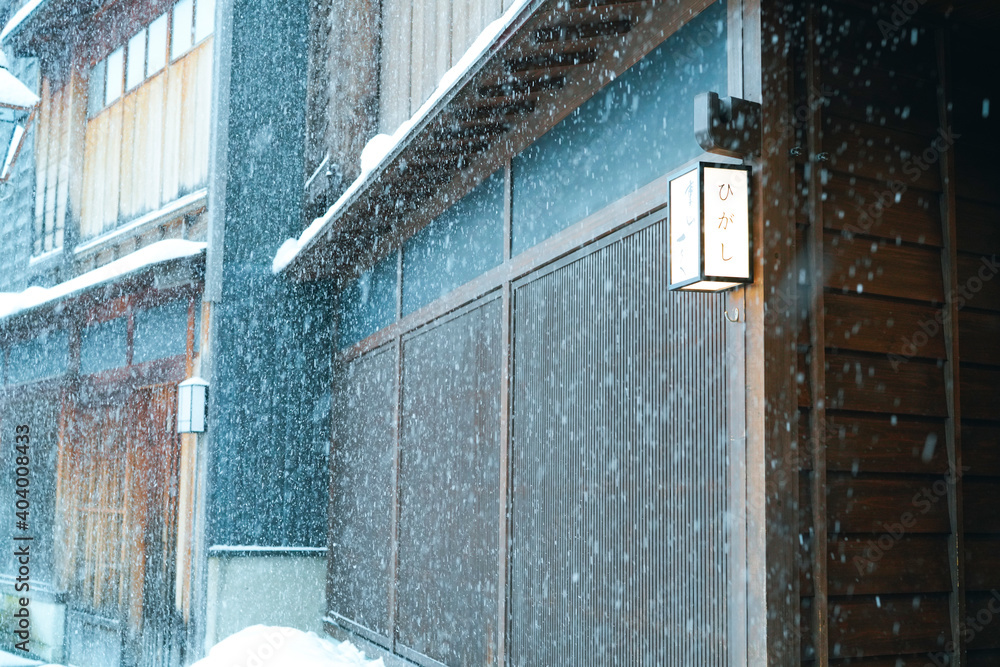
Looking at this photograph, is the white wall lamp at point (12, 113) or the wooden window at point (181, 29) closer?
the white wall lamp at point (12, 113)

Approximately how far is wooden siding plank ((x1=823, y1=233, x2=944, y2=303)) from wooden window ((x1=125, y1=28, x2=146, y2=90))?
10.7 m

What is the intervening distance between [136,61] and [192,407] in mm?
5186

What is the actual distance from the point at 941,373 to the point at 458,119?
3.25 meters

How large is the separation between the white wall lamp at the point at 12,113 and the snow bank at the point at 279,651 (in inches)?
243

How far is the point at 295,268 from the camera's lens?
10.4 metres

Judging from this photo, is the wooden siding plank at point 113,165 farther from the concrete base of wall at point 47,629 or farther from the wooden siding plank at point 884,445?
the wooden siding plank at point 884,445

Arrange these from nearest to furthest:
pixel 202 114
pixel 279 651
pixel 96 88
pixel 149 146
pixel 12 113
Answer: pixel 279 651, pixel 12 113, pixel 202 114, pixel 149 146, pixel 96 88

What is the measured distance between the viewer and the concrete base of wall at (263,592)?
32.6 ft

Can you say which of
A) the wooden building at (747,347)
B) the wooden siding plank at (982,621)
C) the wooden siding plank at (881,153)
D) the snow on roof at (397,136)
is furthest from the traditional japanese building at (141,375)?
the wooden siding plank at (881,153)

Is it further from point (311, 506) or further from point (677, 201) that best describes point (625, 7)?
point (311, 506)

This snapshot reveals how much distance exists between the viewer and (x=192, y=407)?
1016 centimetres

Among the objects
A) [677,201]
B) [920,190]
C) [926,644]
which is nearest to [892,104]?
[920,190]

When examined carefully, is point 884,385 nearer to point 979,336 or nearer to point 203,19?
point 979,336

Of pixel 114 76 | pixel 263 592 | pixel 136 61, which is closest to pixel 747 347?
pixel 263 592
